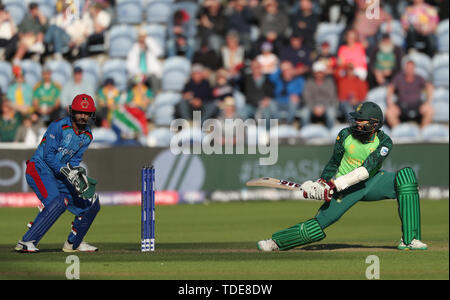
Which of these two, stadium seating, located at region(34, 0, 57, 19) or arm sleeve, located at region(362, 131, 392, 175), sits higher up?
stadium seating, located at region(34, 0, 57, 19)

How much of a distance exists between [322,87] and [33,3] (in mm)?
7099

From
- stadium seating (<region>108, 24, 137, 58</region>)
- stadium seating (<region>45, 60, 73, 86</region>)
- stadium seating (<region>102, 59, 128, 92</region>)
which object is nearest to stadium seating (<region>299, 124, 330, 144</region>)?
stadium seating (<region>102, 59, 128, 92</region>)

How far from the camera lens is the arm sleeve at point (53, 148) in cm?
1109

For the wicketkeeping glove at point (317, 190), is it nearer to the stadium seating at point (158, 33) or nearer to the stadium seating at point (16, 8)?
the stadium seating at point (158, 33)

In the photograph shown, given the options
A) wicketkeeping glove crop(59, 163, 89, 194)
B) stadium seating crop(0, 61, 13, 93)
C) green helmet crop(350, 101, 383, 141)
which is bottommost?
wicketkeeping glove crop(59, 163, 89, 194)

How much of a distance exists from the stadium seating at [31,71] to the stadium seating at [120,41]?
176cm

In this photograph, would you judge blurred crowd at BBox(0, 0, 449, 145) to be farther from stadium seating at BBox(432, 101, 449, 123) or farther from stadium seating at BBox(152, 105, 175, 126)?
stadium seating at BBox(432, 101, 449, 123)

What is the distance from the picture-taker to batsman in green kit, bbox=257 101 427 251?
11.1 m

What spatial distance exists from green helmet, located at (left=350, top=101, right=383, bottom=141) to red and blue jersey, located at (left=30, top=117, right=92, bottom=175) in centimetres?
305

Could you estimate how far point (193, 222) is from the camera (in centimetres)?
1733

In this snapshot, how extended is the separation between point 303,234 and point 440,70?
1340cm

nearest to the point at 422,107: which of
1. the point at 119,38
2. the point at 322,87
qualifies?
the point at 322,87

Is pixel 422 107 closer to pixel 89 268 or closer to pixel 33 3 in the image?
pixel 33 3

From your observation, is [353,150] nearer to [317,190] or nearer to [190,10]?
[317,190]
